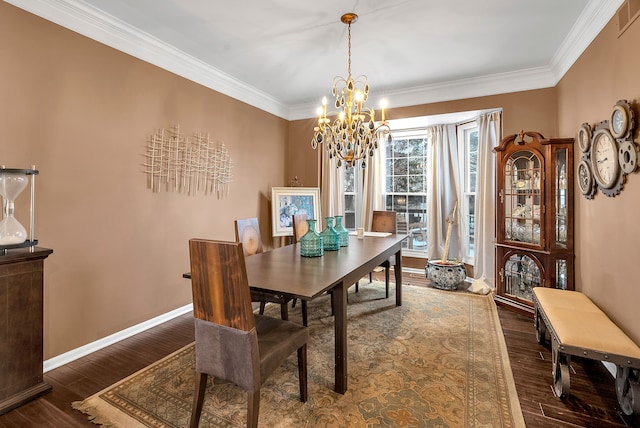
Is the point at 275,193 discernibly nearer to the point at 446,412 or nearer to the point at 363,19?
the point at 363,19

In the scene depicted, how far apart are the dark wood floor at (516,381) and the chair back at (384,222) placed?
68.7 inches

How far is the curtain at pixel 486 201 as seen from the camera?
4012 mm

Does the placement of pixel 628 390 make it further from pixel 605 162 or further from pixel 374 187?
pixel 374 187

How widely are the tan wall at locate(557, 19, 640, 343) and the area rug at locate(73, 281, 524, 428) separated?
0.89m

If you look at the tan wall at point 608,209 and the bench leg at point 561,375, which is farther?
the tan wall at point 608,209

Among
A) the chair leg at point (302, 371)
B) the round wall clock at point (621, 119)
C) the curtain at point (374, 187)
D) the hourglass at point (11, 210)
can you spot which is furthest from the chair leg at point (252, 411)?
the curtain at point (374, 187)

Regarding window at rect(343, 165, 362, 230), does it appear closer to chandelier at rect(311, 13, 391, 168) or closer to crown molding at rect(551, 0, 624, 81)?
chandelier at rect(311, 13, 391, 168)

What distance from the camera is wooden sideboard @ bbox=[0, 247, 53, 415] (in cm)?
183

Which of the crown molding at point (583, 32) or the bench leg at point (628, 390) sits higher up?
the crown molding at point (583, 32)

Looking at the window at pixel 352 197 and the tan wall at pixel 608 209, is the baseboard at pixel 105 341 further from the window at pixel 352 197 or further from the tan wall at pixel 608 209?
the tan wall at pixel 608 209

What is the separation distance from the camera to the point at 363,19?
2.61 meters

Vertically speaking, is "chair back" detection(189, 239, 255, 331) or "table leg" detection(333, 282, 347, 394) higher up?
"chair back" detection(189, 239, 255, 331)

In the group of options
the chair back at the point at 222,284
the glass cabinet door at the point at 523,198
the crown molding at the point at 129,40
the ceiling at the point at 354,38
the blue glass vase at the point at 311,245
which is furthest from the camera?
the glass cabinet door at the point at 523,198

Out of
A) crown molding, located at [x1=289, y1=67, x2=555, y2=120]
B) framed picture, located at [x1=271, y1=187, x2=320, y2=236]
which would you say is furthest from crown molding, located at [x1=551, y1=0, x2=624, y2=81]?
framed picture, located at [x1=271, y1=187, x2=320, y2=236]
